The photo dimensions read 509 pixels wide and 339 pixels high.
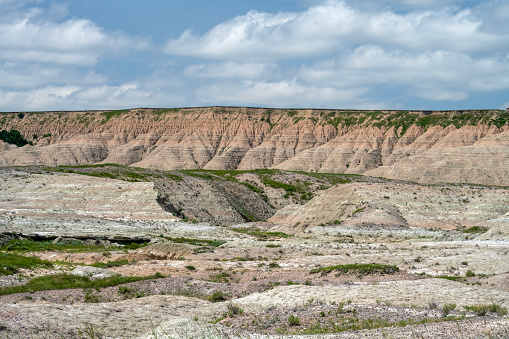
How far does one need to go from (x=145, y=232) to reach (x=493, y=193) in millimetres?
38484

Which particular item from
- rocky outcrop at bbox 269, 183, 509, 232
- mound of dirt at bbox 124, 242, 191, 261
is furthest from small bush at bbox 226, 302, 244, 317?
rocky outcrop at bbox 269, 183, 509, 232

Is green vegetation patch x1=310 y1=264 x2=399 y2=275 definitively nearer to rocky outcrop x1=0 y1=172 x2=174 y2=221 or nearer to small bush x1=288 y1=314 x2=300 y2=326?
small bush x1=288 y1=314 x2=300 y2=326

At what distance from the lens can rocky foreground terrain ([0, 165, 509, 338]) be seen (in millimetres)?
15773

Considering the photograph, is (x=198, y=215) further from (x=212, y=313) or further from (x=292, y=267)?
(x=212, y=313)

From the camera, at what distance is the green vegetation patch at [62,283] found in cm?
2209

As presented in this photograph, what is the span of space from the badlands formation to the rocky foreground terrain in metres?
0.12

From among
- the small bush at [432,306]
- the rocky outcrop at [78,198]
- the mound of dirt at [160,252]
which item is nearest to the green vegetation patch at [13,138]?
the rocky outcrop at [78,198]

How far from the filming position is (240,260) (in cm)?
3900

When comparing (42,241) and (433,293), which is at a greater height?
(433,293)

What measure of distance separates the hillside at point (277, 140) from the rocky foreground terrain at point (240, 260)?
44.1 m

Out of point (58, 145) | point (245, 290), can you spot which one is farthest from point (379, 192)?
point (58, 145)

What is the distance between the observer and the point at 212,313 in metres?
18.5

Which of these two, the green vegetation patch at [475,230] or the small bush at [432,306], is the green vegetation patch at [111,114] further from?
the small bush at [432,306]

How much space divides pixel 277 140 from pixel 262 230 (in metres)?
93.3
